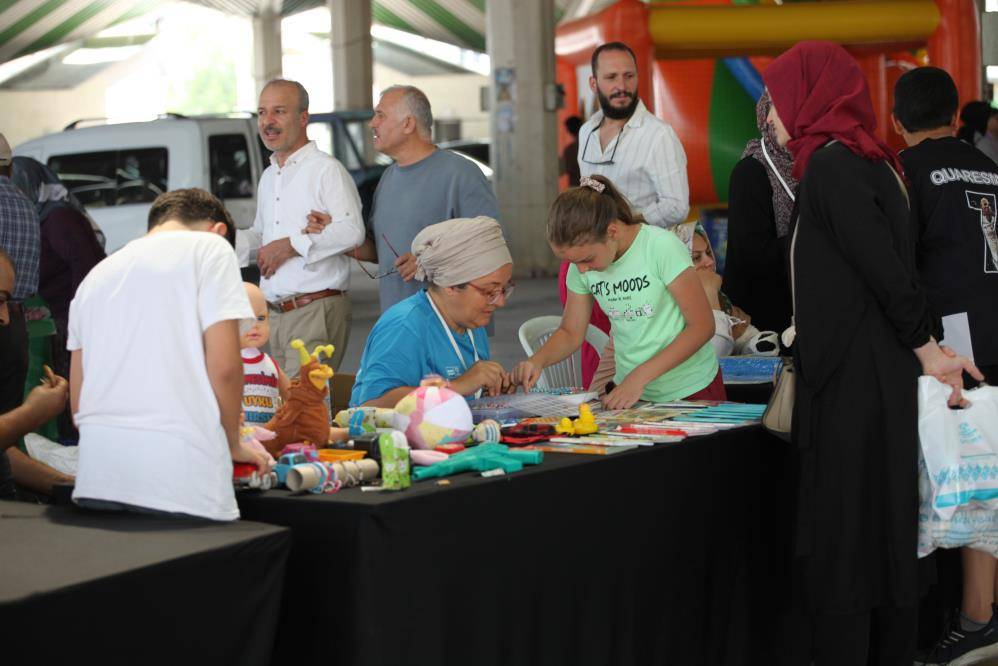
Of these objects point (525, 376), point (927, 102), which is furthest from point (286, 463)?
point (927, 102)

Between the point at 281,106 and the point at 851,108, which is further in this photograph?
the point at 281,106

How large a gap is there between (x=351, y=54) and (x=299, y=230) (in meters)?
15.3

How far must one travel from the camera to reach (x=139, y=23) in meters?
33.0

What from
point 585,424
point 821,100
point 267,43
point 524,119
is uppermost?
point 267,43

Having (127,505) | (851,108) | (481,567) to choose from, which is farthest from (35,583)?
(851,108)

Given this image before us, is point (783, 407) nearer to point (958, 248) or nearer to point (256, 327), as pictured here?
point (958, 248)

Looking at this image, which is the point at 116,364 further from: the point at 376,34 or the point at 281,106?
the point at 376,34

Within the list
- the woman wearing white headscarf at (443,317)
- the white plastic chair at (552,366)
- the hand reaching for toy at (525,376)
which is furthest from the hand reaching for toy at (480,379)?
Result: the white plastic chair at (552,366)

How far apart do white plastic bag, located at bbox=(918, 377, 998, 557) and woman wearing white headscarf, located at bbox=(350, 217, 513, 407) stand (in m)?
1.08

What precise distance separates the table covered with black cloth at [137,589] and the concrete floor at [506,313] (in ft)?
21.8

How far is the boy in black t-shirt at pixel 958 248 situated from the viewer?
392 centimetres

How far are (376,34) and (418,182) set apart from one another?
3208 cm

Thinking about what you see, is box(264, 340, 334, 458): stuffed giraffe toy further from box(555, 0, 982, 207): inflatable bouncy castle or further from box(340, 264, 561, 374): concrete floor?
box(555, 0, 982, 207): inflatable bouncy castle

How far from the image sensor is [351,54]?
20.0 m
